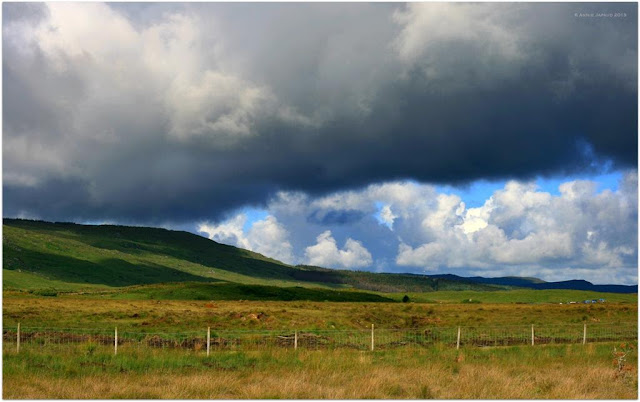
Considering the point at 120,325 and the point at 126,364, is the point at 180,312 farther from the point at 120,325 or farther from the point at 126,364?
the point at 126,364

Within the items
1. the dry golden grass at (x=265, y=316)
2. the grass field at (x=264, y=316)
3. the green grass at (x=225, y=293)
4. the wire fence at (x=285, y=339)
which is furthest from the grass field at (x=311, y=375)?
the green grass at (x=225, y=293)

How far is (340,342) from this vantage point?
50219mm

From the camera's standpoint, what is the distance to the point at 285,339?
51.3 m

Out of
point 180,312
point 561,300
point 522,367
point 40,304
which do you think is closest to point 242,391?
point 522,367

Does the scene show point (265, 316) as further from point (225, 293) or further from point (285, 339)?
point (225, 293)

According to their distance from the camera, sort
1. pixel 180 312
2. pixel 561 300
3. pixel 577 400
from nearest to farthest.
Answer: pixel 577 400
pixel 180 312
pixel 561 300

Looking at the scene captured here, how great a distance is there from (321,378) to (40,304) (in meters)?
71.8

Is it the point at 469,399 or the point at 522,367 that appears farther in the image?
the point at 522,367

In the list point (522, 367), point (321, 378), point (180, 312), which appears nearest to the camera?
point (321, 378)

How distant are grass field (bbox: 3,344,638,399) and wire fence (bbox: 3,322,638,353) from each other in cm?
440

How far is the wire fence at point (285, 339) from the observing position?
43963mm

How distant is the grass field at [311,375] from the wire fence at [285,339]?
14.4 feet

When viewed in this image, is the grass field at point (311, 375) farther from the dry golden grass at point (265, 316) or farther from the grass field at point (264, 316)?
the dry golden grass at point (265, 316)

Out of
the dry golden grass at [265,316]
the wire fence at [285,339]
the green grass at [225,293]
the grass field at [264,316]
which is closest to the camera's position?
the wire fence at [285,339]
